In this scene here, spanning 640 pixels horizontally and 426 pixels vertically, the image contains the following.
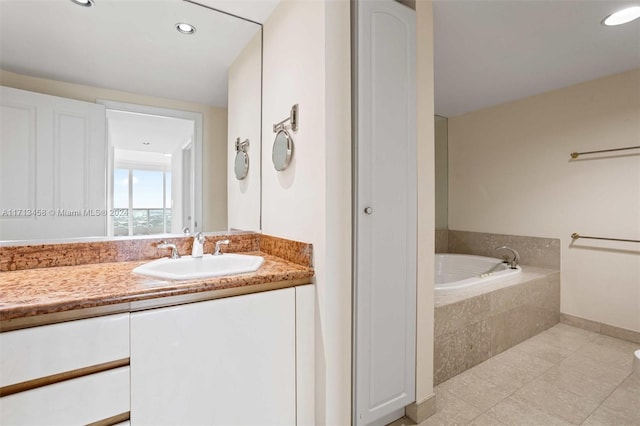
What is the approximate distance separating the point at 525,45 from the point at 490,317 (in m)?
2.00

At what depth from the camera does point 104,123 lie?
148 cm

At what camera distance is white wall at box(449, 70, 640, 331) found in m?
2.58

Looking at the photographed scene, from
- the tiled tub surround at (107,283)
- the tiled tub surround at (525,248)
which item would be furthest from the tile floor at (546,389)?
the tiled tub surround at (107,283)

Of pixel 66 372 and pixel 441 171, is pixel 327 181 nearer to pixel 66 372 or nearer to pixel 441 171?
pixel 66 372

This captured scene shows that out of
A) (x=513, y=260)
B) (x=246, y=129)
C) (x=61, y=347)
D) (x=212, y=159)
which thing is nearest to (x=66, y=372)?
(x=61, y=347)

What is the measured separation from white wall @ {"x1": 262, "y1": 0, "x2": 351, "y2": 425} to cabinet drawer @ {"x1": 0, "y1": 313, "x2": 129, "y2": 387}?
771 millimetres

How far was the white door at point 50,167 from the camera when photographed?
129cm

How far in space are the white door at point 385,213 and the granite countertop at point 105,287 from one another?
13.5 inches

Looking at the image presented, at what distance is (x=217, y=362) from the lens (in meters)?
1.19

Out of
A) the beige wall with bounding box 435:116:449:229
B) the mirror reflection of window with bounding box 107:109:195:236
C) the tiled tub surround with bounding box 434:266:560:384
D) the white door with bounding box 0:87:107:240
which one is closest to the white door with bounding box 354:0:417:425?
the tiled tub surround with bounding box 434:266:560:384

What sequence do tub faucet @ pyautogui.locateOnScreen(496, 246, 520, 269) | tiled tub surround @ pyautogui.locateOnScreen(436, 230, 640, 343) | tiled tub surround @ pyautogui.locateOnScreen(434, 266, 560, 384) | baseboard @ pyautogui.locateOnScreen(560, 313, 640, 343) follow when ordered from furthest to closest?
tub faucet @ pyautogui.locateOnScreen(496, 246, 520, 269) < tiled tub surround @ pyautogui.locateOnScreen(436, 230, 640, 343) < baseboard @ pyautogui.locateOnScreen(560, 313, 640, 343) < tiled tub surround @ pyautogui.locateOnScreen(434, 266, 560, 384)

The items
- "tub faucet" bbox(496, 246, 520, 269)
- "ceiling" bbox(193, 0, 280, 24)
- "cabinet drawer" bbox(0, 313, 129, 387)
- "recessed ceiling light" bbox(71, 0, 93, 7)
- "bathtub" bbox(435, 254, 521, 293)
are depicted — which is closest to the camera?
"cabinet drawer" bbox(0, 313, 129, 387)

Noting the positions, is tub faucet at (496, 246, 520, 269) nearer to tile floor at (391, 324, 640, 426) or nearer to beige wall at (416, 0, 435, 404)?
tile floor at (391, 324, 640, 426)

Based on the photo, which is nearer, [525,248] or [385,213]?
[385,213]
